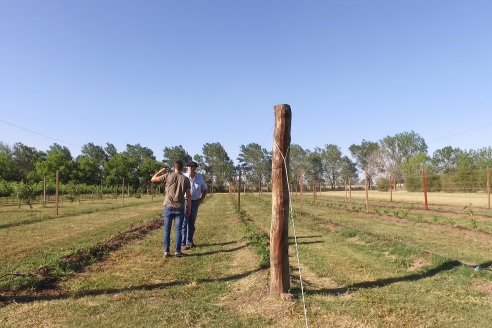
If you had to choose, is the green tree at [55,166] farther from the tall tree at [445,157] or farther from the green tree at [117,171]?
the tall tree at [445,157]

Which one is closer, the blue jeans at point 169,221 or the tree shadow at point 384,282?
the tree shadow at point 384,282

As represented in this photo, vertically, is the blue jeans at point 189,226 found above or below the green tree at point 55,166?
below

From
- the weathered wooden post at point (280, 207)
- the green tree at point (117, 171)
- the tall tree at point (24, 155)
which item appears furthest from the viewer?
the tall tree at point (24, 155)

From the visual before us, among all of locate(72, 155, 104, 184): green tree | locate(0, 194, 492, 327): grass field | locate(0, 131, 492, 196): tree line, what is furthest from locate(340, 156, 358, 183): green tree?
locate(0, 194, 492, 327): grass field

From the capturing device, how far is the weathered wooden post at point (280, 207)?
5.29 m

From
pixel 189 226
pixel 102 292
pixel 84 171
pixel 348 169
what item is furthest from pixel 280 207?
pixel 348 169

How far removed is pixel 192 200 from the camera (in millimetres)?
10180

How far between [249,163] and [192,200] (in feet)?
379

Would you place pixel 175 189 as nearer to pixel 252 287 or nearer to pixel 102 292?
pixel 102 292

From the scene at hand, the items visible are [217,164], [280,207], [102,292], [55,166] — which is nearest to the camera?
[280,207]

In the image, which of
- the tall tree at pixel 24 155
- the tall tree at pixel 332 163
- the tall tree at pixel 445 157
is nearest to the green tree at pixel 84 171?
the tall tree at pixel 24 155

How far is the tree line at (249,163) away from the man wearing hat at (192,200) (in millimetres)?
42295

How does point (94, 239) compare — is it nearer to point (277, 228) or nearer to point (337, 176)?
point (277, 228)

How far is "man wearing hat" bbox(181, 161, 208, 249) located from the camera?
9.85 meters
